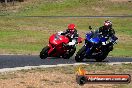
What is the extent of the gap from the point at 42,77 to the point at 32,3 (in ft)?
222

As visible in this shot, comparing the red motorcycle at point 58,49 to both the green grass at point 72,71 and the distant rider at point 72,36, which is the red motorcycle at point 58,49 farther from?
the green grass at point 72,71

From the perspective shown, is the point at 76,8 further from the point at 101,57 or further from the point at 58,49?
the point at 101,57

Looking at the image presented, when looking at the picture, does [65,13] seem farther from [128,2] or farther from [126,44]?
[126,44]

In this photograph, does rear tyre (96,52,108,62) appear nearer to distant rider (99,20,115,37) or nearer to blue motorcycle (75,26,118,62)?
blue motorcycle (75,26,118,62)

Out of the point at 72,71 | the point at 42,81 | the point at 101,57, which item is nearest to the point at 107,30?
the point at 101,57

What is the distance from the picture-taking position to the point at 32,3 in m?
81.4

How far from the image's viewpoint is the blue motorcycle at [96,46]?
65.4 feet

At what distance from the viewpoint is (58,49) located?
21.2 meters

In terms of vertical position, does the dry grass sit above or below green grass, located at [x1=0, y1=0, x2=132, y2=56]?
above

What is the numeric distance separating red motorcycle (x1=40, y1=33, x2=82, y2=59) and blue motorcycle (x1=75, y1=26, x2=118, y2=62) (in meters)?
1.20

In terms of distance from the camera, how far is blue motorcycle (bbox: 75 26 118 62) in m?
19.9

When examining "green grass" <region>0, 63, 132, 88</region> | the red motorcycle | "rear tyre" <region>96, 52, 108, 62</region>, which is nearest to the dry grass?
"green grass" <region>0, 63, 132, 88</region>

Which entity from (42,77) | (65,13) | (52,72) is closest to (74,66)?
(52,72)

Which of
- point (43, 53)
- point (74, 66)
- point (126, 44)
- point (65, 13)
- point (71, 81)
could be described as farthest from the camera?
point (65, 13)
